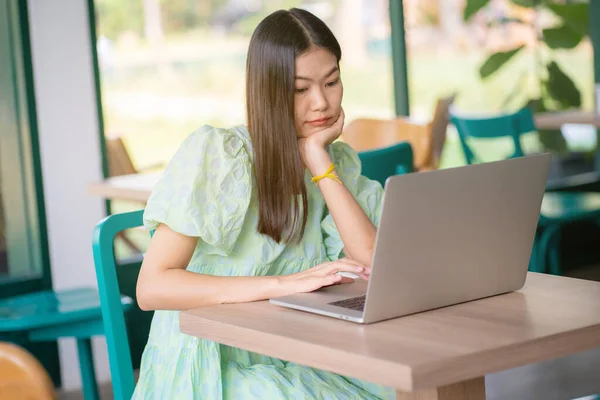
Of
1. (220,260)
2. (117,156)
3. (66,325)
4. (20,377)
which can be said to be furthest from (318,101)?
(117,156)

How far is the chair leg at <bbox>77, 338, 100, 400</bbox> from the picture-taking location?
3131 mm

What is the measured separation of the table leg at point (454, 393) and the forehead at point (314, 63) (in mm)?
671

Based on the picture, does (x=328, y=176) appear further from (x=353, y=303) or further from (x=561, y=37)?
(x=561, y=37)

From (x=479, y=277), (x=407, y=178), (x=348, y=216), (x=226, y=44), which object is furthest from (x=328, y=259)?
(x=226, y=44)

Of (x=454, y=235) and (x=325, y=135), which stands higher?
(x=325, y=135)

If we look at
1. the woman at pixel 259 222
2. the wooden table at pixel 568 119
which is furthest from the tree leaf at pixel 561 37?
the woman at pixel 259 222

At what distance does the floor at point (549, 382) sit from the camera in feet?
11.6

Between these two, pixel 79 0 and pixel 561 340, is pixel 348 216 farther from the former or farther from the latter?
pixel 79 0

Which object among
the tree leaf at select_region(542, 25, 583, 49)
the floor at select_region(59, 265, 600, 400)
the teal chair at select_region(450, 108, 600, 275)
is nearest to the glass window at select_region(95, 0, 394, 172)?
the teal chair at select_region(450, 108, 600, 275)

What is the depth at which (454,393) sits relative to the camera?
1494 millimetres

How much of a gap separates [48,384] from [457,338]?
56 centimetres

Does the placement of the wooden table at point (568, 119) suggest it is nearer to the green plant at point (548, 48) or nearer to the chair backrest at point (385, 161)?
the green plant at point (548, 48)

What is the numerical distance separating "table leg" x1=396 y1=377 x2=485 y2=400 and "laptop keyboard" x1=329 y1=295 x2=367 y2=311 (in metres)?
0.15

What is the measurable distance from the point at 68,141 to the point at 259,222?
2.28m
